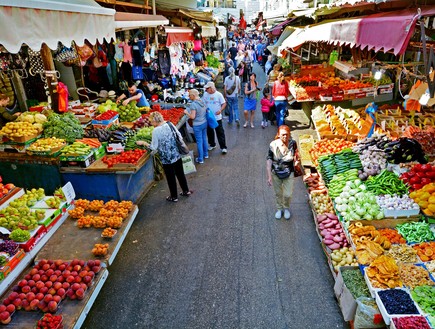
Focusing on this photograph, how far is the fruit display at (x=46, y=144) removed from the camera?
5.96 metres

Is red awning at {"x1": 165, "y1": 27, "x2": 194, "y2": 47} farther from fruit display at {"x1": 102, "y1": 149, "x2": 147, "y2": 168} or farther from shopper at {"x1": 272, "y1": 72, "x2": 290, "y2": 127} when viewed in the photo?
fruit display at {"x1": 102, "y1": 149, "x2": 147, "y2": 168}

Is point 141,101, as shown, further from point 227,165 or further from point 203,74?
point 203,74

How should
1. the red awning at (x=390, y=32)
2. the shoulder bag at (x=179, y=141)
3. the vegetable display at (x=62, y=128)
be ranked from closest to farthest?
the red awning at (x=390, y=32) → the shoulder bag at (x=179, y=141) → the vegetable display at (x=62, y=128)

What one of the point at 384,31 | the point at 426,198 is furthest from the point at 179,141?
the point at 426,198

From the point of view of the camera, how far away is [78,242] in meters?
4.58

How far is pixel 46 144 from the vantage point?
6.10m

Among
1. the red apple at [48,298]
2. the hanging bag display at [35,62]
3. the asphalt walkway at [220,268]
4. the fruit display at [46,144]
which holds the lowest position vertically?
the asphalt walkway at [220,268]

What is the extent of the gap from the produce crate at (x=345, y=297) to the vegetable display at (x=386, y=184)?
163 cm

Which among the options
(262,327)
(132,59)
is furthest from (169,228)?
(132,59)

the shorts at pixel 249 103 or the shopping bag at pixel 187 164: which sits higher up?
the shorts at pixel 249 103

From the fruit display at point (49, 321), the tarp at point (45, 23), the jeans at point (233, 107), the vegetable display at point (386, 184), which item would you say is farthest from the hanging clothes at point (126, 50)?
the fruit display at point (49, 321)

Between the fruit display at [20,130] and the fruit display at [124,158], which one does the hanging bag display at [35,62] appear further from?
the fruit display at [124,158]

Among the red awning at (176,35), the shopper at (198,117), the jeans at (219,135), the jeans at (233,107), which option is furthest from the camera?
the jeans at (233,107)

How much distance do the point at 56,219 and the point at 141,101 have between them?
5260 mm
